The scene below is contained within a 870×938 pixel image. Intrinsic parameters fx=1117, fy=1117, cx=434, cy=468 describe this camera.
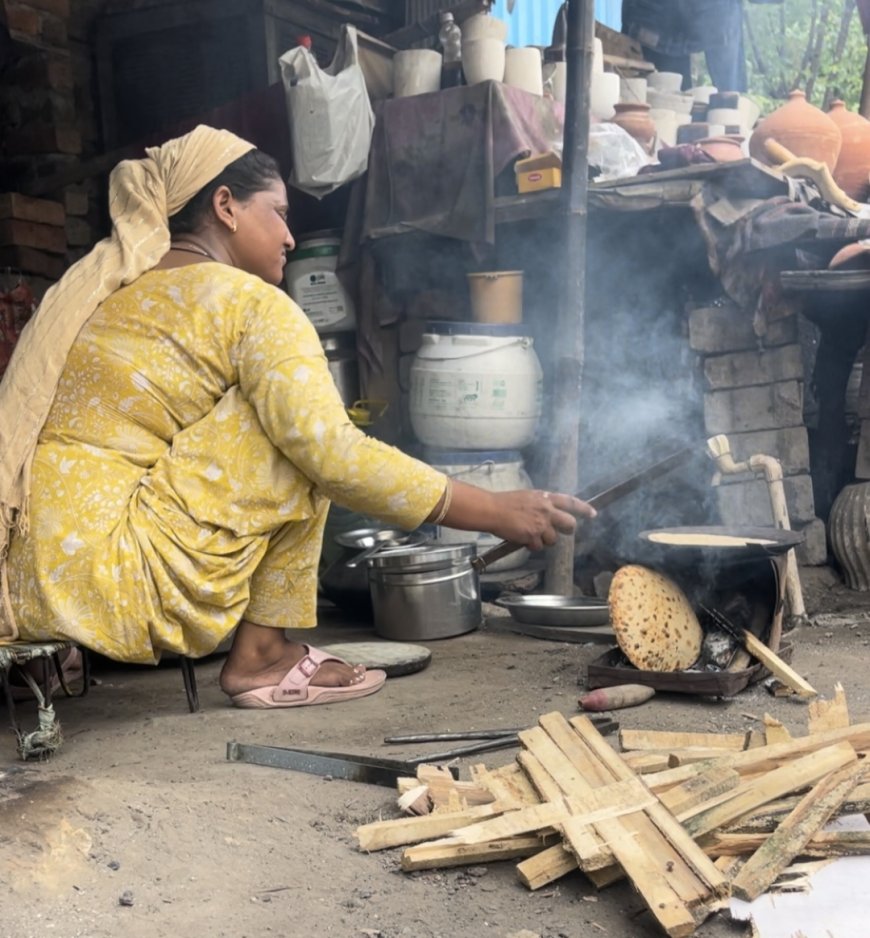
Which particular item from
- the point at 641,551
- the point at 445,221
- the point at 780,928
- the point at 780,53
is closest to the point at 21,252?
the point at 445,221

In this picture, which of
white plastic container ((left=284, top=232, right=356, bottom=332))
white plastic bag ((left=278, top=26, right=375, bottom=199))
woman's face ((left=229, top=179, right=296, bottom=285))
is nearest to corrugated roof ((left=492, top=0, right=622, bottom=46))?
white plastic bag ((left=278, top=26, right=375, bottom=199))

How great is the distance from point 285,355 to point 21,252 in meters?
3.90

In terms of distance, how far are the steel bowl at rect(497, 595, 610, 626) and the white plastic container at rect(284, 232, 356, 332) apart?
6.84 ft

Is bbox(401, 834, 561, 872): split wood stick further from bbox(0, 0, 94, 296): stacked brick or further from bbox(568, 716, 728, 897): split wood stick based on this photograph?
bbox(0, 0, 94, 296): stacked brick

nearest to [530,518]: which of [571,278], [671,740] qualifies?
[671,740]

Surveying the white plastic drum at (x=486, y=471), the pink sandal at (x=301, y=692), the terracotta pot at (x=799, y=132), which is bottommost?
the pink sandal at (x=301, y=692)

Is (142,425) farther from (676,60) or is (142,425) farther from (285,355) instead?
(676,60)

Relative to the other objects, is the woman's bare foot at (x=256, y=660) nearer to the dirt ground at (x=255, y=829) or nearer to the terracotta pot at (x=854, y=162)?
the dirt ground at (x=255, y=829)

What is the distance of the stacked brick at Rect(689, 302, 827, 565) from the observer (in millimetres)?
5168

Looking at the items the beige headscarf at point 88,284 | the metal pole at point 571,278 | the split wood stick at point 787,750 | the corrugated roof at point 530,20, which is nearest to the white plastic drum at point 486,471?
the metal pole at point 571,278

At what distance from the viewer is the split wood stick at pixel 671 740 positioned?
263 cm

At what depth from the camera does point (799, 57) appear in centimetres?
1816

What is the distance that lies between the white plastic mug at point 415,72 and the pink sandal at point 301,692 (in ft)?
11.7

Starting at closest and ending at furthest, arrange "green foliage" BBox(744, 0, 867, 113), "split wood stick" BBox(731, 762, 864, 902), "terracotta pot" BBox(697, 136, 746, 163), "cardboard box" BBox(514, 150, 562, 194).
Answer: "split wood stick" BBox(731, 762, 864, 902) < "cardboard box" BBox(514, 150, 562, 194) < "terracotta pot" BBox(697, 136, 746, 163) < "green foliage" BBox(744, 0, 867, 113)
